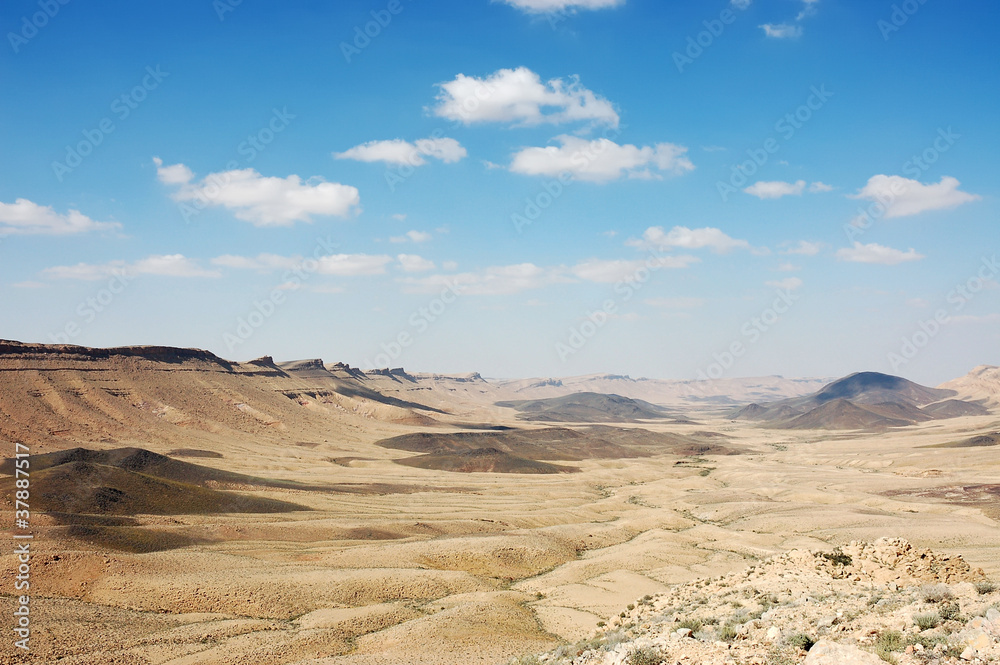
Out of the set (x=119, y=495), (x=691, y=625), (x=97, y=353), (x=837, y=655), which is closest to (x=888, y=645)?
(x=837, y=655)

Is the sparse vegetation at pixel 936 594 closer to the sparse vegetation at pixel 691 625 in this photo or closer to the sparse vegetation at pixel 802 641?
the sparse vegetation at pixel 802 641

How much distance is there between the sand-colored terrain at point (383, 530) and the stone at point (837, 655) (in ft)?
43.5

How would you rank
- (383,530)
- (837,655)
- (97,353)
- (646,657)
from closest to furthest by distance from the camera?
1. (837,655)
2. (646,657)
3. (383,530)
4. (97,353)

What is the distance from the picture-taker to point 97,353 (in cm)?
11619

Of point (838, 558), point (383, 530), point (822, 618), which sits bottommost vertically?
point (383, 530)

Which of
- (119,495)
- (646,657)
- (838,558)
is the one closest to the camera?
(646,657)

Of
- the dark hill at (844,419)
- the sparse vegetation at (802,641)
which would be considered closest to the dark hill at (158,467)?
the sparse vegetation at (802,641)

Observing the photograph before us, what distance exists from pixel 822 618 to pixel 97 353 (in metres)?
129

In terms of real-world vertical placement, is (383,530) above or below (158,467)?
below

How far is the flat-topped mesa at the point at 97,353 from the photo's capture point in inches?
4080

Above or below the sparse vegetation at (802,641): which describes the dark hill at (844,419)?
below

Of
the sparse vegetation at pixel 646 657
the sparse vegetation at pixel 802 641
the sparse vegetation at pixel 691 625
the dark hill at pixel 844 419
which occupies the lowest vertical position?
the dark hill at pixel 844 419

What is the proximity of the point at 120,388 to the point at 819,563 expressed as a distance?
115 meters

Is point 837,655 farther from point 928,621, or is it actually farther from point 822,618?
point 822,618
